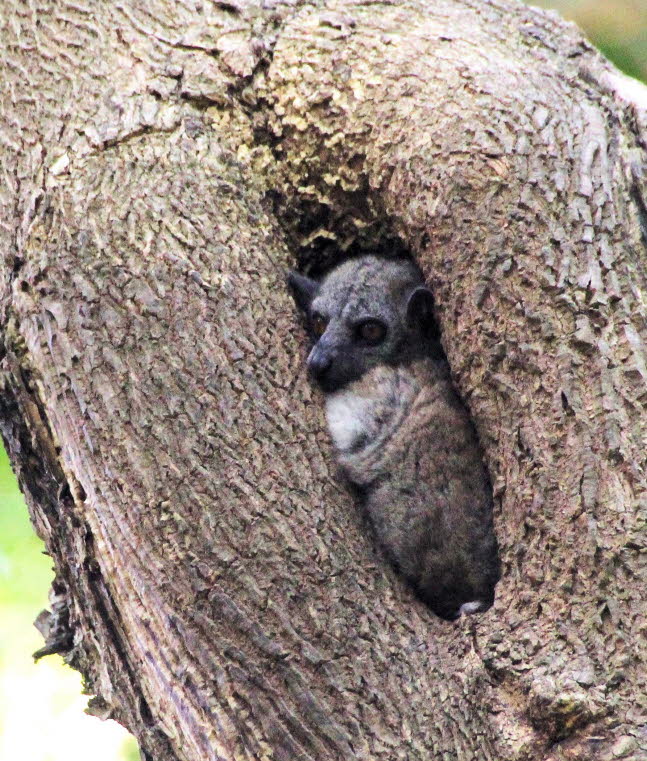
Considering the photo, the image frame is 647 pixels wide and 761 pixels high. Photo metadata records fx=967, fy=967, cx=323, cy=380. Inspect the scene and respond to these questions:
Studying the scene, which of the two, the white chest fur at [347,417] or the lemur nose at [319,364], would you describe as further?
the lemur nose at [319,364]

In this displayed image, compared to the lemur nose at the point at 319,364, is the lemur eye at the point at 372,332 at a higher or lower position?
higher

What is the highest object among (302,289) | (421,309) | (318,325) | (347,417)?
(421,309)

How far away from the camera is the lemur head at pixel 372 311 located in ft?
13.8

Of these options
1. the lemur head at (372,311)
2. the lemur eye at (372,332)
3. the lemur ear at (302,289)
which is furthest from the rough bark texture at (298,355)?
the lemur eye at (372,332)

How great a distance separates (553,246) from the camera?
11.2 ft

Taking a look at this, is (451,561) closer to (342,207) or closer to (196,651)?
(196,651)

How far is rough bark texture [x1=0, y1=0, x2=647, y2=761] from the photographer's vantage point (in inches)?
119

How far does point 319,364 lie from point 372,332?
0.71 metres

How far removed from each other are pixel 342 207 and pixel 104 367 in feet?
4.55

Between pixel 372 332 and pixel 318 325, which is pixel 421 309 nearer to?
pixel 372 332

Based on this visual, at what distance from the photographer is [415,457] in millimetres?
3799

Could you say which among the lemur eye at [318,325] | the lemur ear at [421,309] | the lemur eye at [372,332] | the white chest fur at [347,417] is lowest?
the white chest fur at [347,417]

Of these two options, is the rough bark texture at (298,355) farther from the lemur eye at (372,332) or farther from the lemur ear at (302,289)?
the lemur eye at (372,332)

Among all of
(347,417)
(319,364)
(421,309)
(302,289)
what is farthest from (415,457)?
(302,289)
